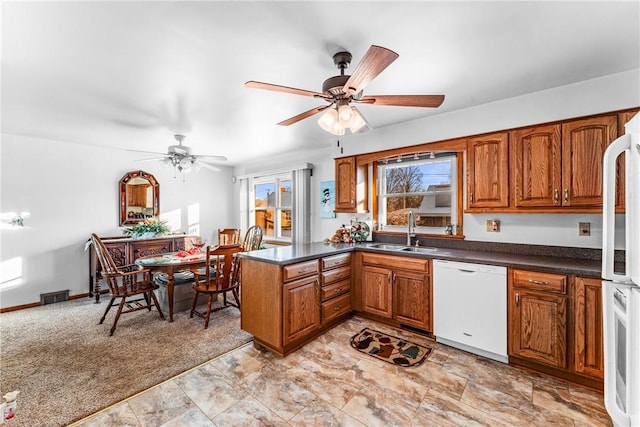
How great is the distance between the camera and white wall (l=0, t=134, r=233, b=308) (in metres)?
3.68

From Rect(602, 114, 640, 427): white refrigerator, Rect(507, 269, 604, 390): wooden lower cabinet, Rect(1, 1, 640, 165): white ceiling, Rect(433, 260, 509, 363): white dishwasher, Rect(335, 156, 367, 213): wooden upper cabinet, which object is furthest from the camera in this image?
Rect(335, 156, 367, 213): wooden upper cabinet

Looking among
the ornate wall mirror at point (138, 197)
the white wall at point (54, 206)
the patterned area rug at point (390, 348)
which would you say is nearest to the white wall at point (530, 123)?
the patterned area rug at point (390, 348)

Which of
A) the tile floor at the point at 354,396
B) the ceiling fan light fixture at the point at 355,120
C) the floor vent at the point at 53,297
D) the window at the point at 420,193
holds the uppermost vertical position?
the ceiling fan light fixture at the point at 355,120

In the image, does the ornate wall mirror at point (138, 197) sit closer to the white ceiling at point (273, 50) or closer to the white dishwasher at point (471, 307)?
the white ceiling at point (273, 50)

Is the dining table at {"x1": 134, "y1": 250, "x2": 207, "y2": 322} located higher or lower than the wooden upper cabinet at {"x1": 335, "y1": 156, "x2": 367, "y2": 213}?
lower

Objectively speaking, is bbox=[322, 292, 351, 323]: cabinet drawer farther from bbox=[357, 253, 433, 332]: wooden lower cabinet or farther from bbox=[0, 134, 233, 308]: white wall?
bbox=[0, 134, 233, 308]: white wall

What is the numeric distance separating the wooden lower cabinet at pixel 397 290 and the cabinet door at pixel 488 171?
2.88ft

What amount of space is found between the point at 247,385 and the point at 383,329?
158 cm

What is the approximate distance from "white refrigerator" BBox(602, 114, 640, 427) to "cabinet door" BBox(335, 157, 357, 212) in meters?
2.60

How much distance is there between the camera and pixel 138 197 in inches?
187

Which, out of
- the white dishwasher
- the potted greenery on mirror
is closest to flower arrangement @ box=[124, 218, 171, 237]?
the potted greenery on mirror

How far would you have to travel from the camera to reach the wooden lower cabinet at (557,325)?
76.2 inches

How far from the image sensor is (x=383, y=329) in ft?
9.82

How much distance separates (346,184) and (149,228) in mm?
→ 3335
